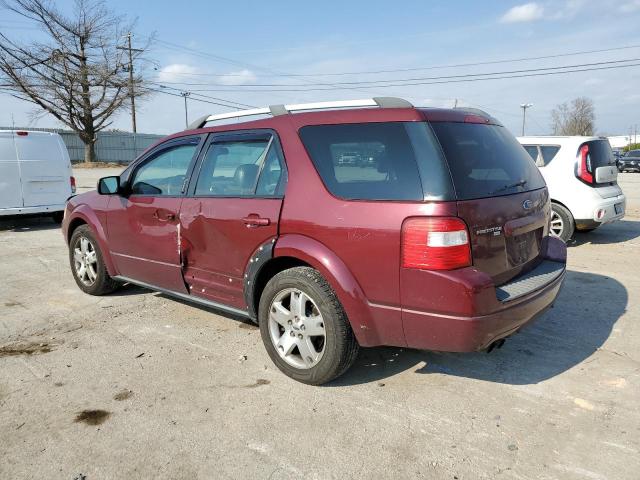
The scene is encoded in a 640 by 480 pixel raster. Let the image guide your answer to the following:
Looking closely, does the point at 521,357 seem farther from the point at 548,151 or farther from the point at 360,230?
the point at 548,151

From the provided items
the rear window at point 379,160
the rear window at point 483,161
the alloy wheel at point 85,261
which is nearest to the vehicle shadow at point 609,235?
the rear window at point 483,161

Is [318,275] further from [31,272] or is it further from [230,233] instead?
[31,272]

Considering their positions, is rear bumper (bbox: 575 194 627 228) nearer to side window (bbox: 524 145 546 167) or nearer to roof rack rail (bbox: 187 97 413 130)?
side window (bbox: 524 145 546 167)

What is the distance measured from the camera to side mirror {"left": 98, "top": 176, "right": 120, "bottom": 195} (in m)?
4.68

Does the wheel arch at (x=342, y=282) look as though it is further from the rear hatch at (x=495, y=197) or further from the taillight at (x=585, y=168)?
the taillight at (x=585, y=168)

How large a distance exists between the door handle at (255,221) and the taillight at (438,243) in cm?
109

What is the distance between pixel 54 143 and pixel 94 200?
6088 millimetres

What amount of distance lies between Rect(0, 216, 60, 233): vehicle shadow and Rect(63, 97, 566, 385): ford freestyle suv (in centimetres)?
757

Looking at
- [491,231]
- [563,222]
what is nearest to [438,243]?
[491,231]

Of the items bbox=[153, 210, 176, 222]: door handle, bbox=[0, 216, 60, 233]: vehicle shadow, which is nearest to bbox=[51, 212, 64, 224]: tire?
bbox=[0, 216, 60, 233]: vehicle shadow

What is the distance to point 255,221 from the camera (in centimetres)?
348

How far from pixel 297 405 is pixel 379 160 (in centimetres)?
158

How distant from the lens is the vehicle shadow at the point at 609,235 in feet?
26.9

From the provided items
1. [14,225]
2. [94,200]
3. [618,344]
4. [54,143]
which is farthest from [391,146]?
[14,225]
